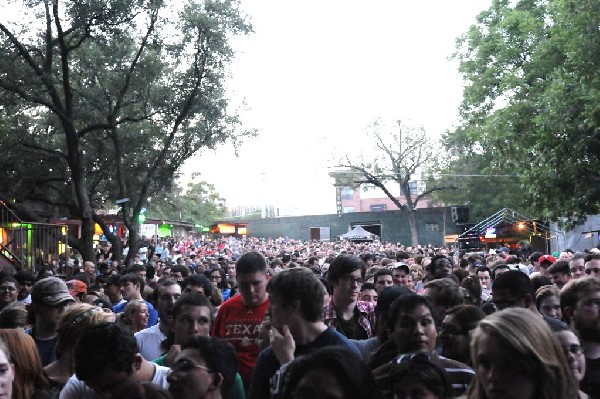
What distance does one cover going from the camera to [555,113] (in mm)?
22062

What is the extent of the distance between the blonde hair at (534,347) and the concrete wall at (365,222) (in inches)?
2284

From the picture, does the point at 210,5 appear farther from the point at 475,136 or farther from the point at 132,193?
the point at 475,136

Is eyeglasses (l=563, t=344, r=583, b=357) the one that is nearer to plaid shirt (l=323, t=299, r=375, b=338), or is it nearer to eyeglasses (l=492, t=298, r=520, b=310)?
eyeglasses (l=492, t=298, r=520, b=310)

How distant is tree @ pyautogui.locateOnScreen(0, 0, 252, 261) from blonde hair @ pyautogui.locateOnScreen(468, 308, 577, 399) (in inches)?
806

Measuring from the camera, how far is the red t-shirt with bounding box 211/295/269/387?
5828 mm

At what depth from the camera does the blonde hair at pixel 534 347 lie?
2.77m

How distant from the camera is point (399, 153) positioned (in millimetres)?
58781

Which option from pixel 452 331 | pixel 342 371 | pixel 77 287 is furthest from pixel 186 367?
pixel 77 287

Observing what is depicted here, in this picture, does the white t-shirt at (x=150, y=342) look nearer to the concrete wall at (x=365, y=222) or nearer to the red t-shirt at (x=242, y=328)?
the red t-shirt at (x=242, y=328)

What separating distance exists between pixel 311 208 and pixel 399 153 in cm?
3893

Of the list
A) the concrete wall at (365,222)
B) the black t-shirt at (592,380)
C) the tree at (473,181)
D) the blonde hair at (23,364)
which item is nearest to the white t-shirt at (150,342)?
the blonde hair at (23,364)

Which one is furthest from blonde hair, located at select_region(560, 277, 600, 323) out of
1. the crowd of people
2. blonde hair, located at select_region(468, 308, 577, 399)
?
blonde hair, located at select_region(468, 308, 577, 399)

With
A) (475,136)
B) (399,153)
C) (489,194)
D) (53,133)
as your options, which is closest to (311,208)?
(399,153)

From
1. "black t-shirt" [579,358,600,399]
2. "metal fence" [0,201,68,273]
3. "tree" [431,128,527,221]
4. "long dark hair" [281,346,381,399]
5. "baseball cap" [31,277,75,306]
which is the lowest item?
"black t-shirt" [579,358,600,399]
